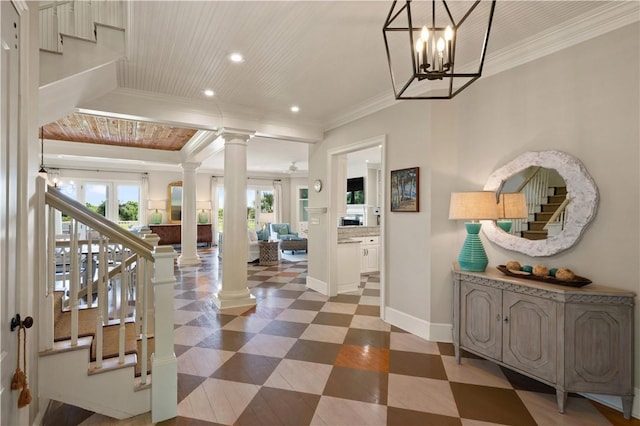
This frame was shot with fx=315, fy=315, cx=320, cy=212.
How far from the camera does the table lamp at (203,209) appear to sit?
11.2 meters

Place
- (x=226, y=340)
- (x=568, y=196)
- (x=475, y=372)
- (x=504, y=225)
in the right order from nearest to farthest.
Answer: (x=568, y=196) < (x=475, y=372) < (x=504, y=225) < (x=226, y=340)

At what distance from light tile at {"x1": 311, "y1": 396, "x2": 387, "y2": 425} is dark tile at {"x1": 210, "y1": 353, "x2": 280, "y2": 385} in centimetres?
59

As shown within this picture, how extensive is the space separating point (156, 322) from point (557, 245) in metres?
3.04

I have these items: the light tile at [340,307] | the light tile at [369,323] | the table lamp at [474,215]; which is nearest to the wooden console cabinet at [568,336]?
the table lamp at [474,215]

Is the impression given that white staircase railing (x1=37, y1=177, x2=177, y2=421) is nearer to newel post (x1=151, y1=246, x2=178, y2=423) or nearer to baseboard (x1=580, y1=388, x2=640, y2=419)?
newel post (x1=151, y1=246, x2=178, y2=423)

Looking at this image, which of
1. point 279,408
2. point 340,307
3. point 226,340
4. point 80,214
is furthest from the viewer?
point 340,307

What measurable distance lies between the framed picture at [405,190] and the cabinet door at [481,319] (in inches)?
40.5

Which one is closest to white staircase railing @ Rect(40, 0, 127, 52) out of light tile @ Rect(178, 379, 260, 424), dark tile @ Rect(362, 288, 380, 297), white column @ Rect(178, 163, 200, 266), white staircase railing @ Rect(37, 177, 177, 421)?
white staircase railing @ Rect(37, 177, 177, 421)

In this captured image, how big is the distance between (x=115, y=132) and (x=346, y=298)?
518 centimetres

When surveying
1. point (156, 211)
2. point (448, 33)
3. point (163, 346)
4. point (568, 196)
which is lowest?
point (163, 346)

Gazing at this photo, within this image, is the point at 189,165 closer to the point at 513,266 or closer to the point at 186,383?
the point at 186,383

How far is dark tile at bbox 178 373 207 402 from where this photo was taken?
237 cm

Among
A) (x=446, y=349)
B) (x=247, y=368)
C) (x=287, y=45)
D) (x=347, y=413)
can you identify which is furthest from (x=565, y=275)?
(x=287, y=45)

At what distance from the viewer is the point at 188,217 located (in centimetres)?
765
